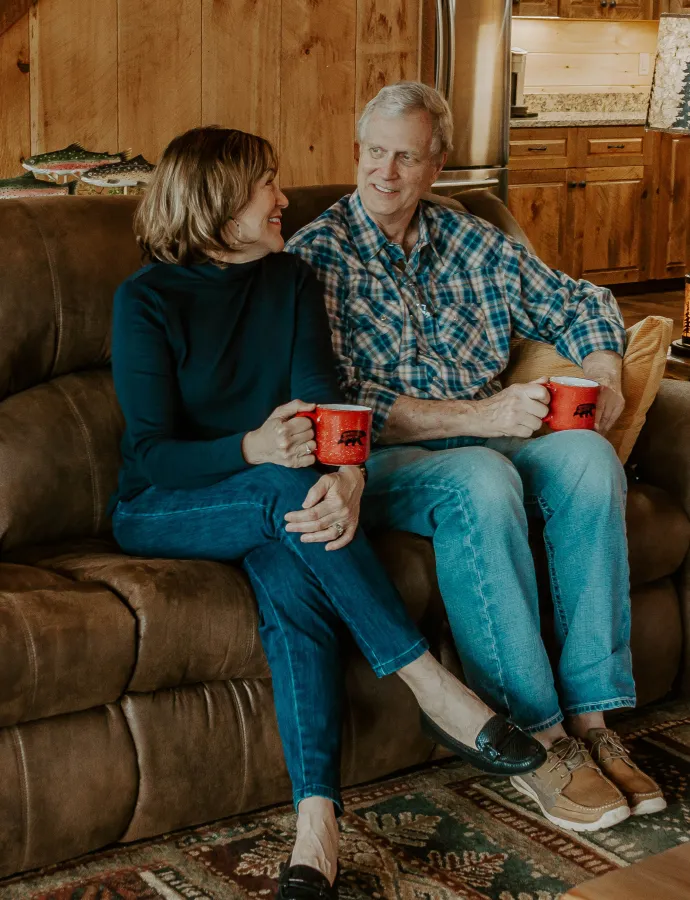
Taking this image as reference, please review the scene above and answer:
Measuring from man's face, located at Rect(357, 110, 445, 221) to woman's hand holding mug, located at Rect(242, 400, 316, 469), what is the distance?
624 millimetres

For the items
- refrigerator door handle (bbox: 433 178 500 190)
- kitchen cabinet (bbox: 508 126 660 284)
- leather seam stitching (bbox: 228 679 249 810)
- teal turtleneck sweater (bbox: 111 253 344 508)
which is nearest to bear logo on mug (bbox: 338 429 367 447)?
teal turtleneck sweater (bbox: 111 253 344 508)

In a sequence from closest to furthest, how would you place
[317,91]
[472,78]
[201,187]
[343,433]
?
[343,433] → [201,187] → [317,91] → [472,78]

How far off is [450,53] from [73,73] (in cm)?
170

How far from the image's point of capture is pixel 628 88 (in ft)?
24.0

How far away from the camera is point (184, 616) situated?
5.38ft

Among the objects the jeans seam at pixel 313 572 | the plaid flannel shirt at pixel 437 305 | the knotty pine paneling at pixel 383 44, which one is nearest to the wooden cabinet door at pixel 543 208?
the knotty pine paneling at pixel 383 44

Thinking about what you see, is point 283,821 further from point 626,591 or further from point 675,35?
point 675,35

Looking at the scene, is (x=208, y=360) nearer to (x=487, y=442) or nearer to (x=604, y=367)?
(x=487, y=442)

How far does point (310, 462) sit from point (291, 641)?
261 millimetres

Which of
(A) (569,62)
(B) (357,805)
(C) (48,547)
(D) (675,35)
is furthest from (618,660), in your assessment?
(A) (569,62)

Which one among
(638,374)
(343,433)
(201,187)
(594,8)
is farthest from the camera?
(594,8)

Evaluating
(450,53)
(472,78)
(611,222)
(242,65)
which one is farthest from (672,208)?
(242,65)

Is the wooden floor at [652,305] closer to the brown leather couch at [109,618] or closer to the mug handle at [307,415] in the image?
the brown leather couch at [109,618]

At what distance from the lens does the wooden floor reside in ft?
21.7
